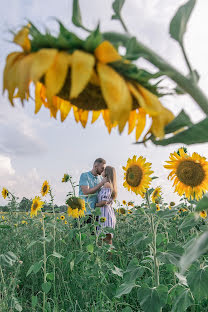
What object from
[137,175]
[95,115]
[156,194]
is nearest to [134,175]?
[137,175]

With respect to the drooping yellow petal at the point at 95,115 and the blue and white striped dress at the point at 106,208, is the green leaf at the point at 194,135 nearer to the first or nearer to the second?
the drooping yellow petal at the point at 95,115

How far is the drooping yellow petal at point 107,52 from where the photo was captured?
509 millimetres

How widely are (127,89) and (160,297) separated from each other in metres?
1.21

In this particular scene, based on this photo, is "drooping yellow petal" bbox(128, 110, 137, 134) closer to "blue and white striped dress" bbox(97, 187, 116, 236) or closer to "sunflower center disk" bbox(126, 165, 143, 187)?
"sunflower center disk" bbox(126, 165, 143, 187)

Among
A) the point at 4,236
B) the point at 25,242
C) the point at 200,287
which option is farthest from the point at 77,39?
the point at 4,236

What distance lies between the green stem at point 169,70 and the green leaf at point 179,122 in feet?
0.11

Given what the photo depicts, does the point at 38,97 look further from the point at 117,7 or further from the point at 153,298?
the point at 153,298

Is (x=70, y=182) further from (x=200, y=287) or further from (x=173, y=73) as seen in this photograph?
(x=173, y=73)

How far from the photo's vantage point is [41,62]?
509mm

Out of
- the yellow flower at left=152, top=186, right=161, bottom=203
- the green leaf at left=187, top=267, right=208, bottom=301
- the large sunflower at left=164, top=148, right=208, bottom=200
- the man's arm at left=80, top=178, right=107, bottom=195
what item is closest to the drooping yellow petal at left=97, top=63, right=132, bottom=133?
the green leaf at left=187, top=267, right=208, bottom=301

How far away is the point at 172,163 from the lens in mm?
2021

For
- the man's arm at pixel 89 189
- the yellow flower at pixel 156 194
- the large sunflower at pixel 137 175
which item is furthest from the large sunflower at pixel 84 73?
the man's arm at pixel 89 189

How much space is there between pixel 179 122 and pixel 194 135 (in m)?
0.05

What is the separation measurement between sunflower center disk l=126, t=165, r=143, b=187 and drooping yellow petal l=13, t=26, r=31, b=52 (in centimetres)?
176
